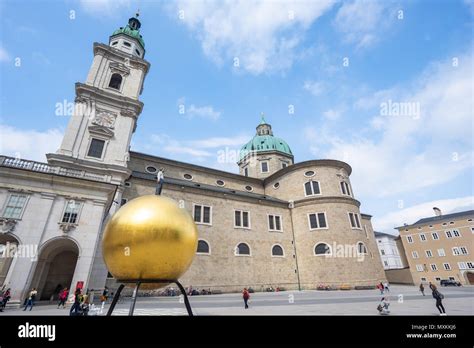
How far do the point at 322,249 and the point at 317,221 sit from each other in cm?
355

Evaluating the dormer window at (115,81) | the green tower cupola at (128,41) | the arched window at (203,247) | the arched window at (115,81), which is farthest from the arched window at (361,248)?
the green tower cupola at (128,41)

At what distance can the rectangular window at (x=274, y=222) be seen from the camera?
30.0m

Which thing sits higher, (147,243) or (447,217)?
(447,217)

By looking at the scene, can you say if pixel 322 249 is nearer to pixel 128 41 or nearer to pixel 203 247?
pixel 203 247

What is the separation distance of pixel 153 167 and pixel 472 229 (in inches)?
2149

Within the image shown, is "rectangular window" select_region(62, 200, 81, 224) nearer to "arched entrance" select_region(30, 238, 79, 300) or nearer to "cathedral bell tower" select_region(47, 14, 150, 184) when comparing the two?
"arched entrance" select_region(30, 238, 79, 300)

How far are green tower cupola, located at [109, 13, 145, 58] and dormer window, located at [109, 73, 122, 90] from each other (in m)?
4.86

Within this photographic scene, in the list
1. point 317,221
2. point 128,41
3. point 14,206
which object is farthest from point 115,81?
point 317,221

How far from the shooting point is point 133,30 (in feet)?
112

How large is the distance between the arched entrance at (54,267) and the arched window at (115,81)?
2039 centimetres

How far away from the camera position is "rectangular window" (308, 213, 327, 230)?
28.9 metres

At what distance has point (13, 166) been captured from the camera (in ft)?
49.2
